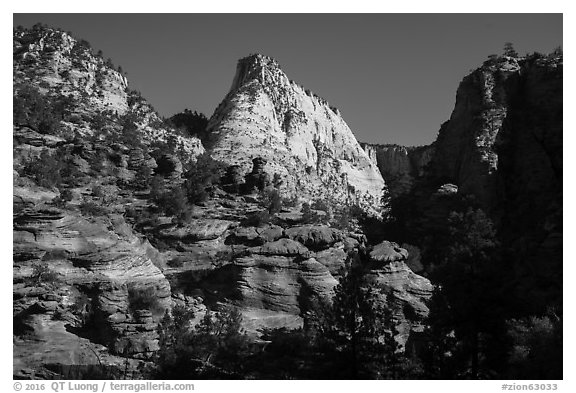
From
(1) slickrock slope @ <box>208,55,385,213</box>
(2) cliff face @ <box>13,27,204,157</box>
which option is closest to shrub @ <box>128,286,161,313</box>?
(2) cliff face @ <box>13,27,204,157</box>

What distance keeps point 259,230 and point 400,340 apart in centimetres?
1561

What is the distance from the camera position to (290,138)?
91625 millimetres

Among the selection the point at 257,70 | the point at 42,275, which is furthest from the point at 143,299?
the point at 257,70

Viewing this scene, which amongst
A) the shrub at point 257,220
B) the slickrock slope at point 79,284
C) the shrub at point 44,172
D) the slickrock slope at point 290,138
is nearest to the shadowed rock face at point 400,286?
the shrub at point 257,220

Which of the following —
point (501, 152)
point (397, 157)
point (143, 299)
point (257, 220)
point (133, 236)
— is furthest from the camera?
point (397, 157)

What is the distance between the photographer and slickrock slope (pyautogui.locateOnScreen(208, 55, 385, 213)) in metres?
74.2

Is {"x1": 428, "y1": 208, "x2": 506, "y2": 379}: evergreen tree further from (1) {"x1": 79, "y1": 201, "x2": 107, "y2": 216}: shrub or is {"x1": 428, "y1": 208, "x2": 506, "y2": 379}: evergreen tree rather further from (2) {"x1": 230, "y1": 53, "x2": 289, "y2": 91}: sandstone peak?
(2) {"x1": 230, "y1": 53, "x2": 289, "y2": 91}: sandstone peak

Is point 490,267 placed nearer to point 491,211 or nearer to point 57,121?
point 491,211

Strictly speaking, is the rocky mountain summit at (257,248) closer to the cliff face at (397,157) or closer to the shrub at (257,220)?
the shrub at (257,220)

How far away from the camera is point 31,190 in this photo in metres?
35.4

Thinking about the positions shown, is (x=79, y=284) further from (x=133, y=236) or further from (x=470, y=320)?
(x=470, y=320)

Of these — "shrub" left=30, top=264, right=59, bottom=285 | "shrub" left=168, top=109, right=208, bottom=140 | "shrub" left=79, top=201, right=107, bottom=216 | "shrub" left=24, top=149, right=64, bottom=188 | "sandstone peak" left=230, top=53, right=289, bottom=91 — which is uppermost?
"sandstone peak" left=230, top=53, right=289, bottom=91

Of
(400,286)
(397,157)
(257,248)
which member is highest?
(397,157)
